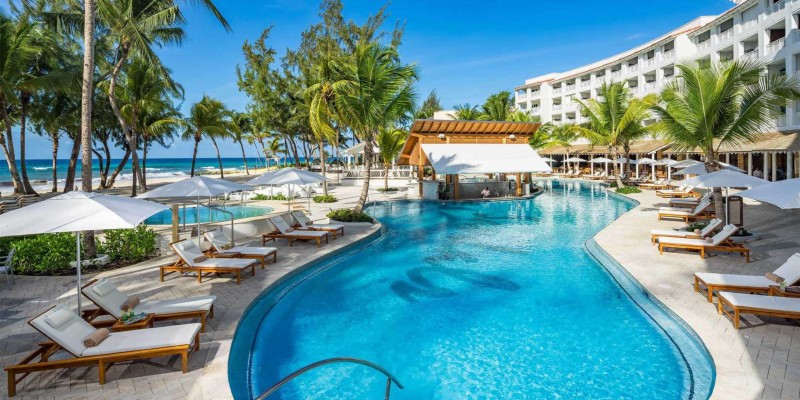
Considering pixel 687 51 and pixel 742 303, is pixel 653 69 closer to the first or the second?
pixel 687 51

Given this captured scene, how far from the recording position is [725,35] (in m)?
29.7

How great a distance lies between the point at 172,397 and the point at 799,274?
9.16 m

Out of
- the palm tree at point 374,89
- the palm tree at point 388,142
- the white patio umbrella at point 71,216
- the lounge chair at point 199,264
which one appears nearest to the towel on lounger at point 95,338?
the white patio umbrella at point 71,216

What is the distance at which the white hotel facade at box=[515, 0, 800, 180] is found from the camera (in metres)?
22.6

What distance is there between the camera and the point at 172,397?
4.48 meters

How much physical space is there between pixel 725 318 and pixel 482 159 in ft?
58.4

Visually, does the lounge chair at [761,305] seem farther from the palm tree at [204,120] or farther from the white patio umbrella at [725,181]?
the palm tree at [204,120]

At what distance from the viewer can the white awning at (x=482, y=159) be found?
74.0ft

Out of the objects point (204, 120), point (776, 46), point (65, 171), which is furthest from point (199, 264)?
point (65, 171)

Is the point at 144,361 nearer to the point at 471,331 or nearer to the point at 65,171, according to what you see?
the point at 471,331

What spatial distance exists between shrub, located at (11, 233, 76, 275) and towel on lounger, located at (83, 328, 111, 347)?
226 inches

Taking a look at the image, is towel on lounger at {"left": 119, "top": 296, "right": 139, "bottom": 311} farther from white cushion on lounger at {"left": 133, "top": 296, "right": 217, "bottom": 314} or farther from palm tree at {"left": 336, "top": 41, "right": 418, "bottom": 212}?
palm tree at {"left": 336, "top": 41, "right": 418, "bottom": 212}

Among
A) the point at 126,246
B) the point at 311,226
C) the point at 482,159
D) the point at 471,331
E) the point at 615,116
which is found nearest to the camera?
the point at 471,331

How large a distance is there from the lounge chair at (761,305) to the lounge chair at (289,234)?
9.61 metres
